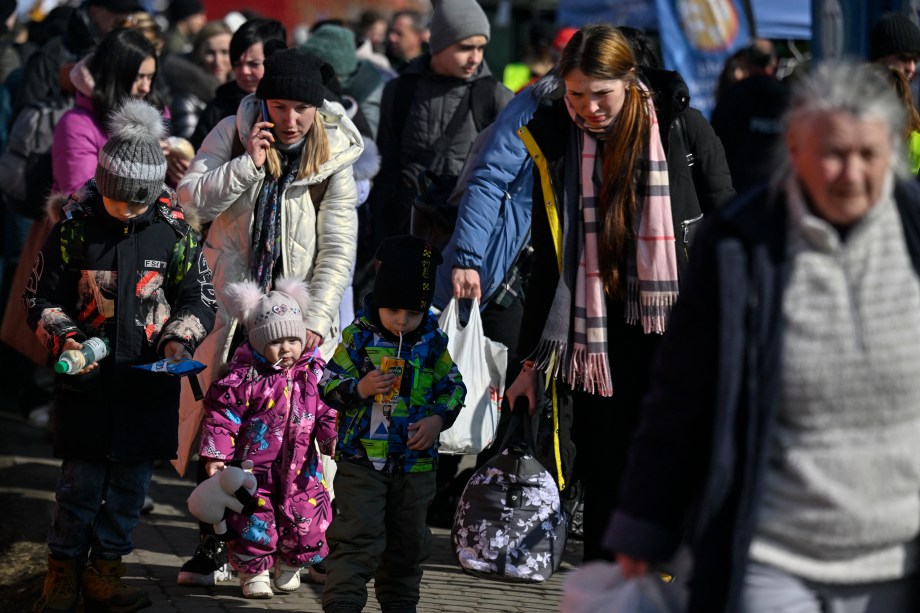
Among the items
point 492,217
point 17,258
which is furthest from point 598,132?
point 17,258

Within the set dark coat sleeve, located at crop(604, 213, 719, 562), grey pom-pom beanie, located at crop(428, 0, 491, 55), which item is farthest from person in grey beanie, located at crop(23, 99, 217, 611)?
dark coat sleeve, located at crop(604, 213, 719, 562)

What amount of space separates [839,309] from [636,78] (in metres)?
2.17

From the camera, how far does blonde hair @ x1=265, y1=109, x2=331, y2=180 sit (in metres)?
6.11

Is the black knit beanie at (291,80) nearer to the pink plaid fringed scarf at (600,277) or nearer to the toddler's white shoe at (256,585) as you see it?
the pink plaid fringed scarf at (600,277)

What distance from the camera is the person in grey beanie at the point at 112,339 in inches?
217

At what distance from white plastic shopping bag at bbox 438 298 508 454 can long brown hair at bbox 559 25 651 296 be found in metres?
1.64

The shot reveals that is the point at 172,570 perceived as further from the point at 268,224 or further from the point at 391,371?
the point at 391,371

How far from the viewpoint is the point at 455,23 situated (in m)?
7.74

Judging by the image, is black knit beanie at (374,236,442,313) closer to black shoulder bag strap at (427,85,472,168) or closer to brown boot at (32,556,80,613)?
brown boot at (32,556,80,613)

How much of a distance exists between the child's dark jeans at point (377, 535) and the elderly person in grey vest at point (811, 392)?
2352 mm

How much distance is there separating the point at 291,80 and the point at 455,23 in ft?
6.32

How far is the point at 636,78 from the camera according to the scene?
194 inches

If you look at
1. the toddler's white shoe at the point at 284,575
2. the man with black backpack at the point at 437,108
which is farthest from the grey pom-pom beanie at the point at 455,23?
the toddler's white shoe at the point at 284,575

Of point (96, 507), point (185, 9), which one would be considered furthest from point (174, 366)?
point (185, 9)
